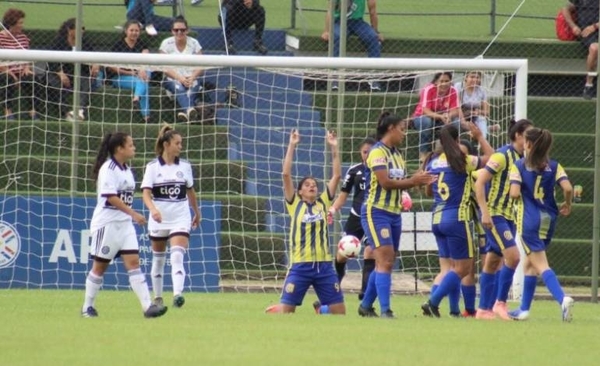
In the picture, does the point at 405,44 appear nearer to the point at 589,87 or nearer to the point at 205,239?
the point at 589,87

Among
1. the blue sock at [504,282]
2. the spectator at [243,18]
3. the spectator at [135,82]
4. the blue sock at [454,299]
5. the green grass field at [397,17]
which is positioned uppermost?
the green grass field at [397,17]

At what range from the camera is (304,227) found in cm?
1371

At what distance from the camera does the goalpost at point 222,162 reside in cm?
1845

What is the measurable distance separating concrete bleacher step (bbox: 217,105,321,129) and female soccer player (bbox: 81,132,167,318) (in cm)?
646

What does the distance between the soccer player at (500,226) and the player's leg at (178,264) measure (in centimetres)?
312

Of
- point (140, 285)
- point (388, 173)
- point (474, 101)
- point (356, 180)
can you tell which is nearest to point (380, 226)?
point (388, 173)

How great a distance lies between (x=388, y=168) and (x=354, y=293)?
573 centimetres

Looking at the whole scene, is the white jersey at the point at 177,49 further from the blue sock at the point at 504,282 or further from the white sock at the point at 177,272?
the blue sock at the point at 504,282

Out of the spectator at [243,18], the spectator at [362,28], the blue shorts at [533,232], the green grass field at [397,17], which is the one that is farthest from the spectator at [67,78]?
the blue shorts at [533,232]

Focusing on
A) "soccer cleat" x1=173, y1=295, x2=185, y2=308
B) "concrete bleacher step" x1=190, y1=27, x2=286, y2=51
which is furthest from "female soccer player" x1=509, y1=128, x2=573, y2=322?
"concrete bleacher step" x1=190, y1=27, x2=286, y2=51

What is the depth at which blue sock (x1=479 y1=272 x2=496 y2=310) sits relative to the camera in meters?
13.9

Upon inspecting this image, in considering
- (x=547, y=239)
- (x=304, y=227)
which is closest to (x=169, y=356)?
(x=304, y=227)

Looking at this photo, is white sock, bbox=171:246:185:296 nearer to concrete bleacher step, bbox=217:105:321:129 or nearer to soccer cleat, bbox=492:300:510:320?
soccer cleat, bbox=492:300:510:320

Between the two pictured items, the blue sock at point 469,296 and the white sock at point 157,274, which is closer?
the blue sock at point 469,296
